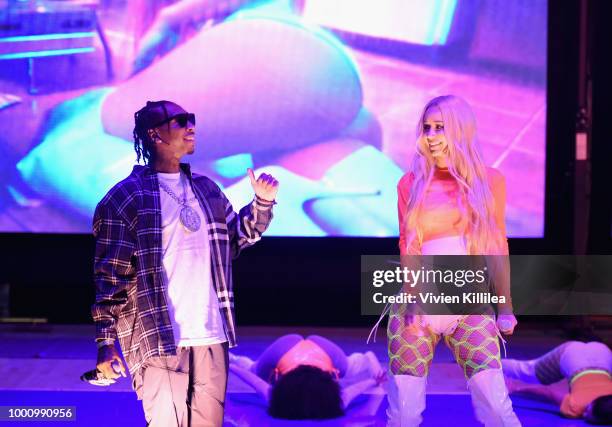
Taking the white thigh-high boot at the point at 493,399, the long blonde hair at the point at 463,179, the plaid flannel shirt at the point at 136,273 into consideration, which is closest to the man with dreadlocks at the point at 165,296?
the plaid flannel shirt at the point at 136,273

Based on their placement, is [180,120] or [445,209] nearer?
[180,120]

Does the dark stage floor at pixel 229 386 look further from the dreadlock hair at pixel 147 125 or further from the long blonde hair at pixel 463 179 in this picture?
the dreadlock hair at pixel 147 125

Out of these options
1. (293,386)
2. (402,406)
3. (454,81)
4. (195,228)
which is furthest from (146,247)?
(454,81)

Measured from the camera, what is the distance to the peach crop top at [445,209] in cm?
314

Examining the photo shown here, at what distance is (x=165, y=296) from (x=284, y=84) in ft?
12.6

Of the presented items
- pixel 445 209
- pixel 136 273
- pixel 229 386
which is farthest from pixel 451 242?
pixel 229 386

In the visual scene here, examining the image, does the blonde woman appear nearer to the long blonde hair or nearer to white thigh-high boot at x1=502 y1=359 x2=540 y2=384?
the long blonde hair

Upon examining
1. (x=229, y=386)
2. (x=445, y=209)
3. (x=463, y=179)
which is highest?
(x=463, y=179)

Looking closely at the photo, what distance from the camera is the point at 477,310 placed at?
3.08m

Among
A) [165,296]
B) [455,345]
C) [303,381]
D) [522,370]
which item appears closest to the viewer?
[165,296]

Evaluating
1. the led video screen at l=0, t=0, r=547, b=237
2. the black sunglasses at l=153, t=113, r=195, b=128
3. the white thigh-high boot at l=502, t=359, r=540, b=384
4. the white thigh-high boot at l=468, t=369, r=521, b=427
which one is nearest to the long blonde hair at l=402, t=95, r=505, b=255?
→ the white thigh-high boot at l=468, t=369, r=521, b=427

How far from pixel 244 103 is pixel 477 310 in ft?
12.1

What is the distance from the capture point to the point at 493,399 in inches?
117

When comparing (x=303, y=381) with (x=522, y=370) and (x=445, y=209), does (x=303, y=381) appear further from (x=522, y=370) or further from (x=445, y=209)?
(x=445, y=209)
